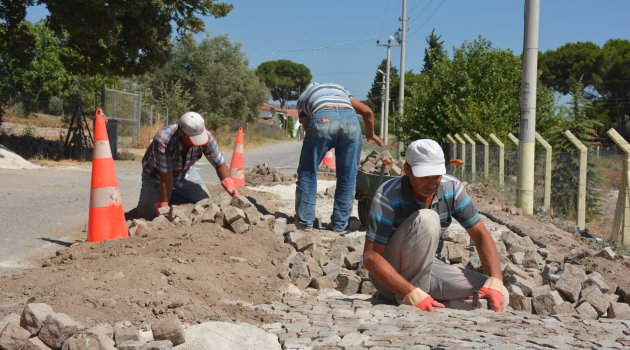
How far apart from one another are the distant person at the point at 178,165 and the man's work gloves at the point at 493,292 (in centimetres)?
358

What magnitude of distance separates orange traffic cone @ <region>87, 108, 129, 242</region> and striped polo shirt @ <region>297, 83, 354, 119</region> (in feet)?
6.90

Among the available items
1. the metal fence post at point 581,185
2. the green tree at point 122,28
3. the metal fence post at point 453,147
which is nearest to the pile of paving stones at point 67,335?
the metal fence post at point 581,185

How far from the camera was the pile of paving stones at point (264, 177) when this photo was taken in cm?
1266

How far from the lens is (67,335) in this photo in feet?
11.3

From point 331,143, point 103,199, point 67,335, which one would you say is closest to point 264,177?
point 331,143

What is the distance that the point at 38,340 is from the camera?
11.2 ft

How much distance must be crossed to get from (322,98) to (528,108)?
11.9ft

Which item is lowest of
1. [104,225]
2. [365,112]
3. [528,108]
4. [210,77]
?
[104,225]

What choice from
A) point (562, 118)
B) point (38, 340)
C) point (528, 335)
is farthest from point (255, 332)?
point (562, 118)

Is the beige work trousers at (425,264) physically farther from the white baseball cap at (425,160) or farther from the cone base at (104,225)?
the cone base at (104,225)

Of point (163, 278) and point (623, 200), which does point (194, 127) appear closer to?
point (163, 278)

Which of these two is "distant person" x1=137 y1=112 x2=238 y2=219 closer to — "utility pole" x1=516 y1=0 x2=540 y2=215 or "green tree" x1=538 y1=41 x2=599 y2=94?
"utility pole" x1=516 y1=0 x2=540 y2=215

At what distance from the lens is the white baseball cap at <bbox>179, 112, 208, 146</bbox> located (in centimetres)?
695

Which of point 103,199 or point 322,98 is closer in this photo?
point 103,199
